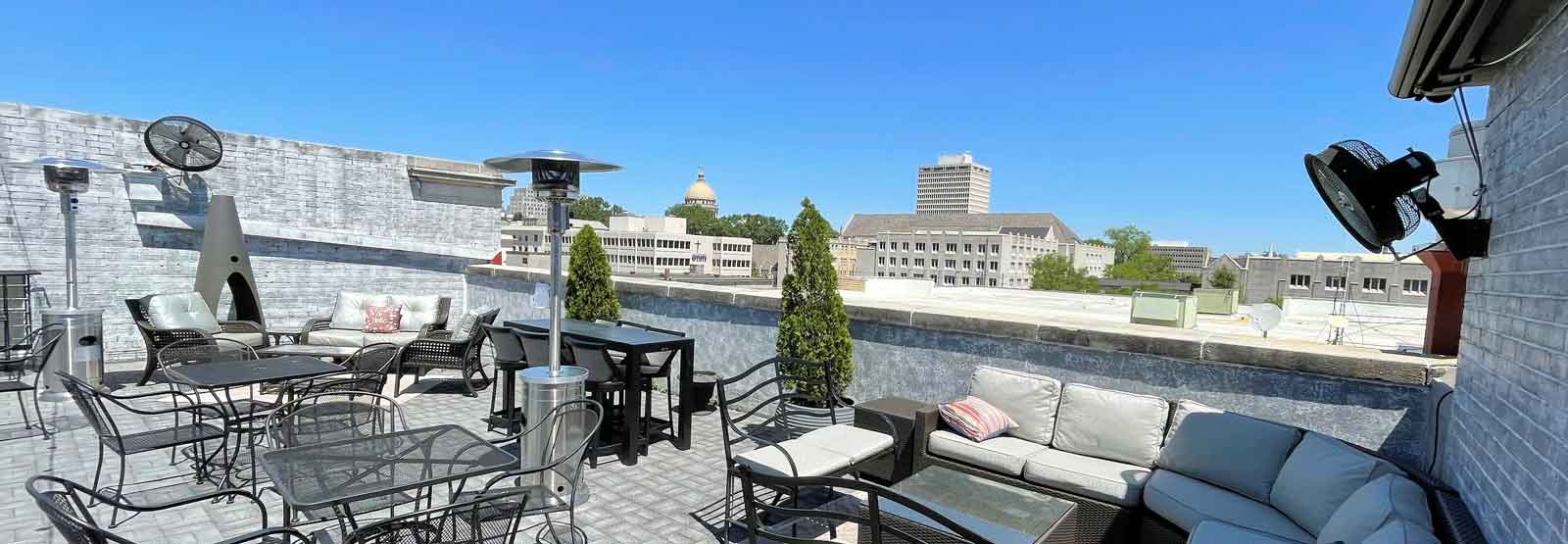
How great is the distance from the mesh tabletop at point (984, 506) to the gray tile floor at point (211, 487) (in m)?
0.64

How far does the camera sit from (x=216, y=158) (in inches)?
308

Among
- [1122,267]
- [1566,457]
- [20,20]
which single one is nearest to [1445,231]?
[1566,457]

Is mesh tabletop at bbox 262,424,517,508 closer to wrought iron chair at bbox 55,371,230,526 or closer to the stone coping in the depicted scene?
wrought iron chair at bbox 55,371,230,526

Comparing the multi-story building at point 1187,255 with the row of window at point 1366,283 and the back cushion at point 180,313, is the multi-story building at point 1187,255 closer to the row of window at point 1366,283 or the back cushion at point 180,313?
the row of window at point 1366,283

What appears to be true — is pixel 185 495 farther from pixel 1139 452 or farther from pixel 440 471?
pixel 1139 452

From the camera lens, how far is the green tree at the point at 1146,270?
9719 centimetres

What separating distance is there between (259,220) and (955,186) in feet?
502

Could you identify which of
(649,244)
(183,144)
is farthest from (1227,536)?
(649,244)

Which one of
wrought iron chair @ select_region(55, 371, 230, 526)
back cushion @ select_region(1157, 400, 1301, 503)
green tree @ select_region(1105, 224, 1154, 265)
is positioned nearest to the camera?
back cushion @ select_region(1157, 400, 1301, 503)

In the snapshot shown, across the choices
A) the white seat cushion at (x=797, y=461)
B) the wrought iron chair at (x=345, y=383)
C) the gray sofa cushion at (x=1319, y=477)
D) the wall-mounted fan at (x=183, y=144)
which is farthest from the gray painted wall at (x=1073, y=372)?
the wall-mounted fan at (x=183, y=144)

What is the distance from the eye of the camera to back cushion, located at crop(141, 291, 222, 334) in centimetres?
660

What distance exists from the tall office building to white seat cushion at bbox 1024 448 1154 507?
15099 centimetres

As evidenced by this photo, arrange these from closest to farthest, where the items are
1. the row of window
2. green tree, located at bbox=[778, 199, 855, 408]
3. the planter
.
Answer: the planter, green tree, located at bbox=[778, 199, 855, 408], the row of window

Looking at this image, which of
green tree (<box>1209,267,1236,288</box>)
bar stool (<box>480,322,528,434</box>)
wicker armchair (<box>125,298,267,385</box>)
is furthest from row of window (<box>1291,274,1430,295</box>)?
wicker armchair (<box>125,298,267,385</box>)
